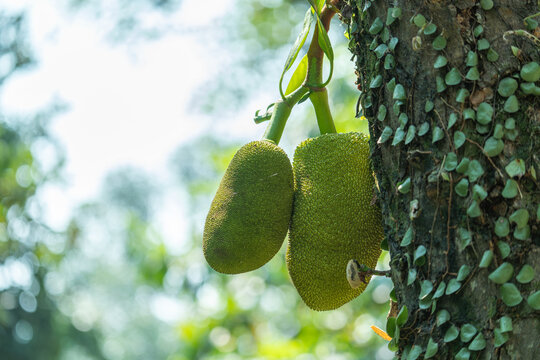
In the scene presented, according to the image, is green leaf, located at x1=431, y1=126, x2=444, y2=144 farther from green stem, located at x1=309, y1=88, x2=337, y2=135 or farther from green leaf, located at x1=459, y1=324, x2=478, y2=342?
green stem, located at x1=309, y1=88, x2=337, y2=135

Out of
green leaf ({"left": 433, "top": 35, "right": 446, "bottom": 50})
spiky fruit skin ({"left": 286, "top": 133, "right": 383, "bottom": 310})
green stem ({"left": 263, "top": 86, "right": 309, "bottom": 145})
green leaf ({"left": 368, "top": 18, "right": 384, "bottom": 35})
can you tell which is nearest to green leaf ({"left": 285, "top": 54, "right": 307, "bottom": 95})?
green stem ({"left": 263, "top": 86, "right": 309, "bottom": 145})

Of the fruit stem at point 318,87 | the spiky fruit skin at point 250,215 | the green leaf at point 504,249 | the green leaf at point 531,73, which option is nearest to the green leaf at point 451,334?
the green leaf at point 504,249

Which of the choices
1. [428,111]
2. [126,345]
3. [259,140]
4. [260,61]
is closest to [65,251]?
[260,61]

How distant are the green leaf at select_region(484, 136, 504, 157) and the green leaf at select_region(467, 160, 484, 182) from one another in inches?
0.7

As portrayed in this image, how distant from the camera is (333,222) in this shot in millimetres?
1079

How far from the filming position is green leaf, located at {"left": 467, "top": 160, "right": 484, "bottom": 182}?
781 millimetres

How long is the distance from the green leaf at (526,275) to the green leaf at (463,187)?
112 millimetres

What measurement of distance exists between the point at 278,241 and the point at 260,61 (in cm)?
635

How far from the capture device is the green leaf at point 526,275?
0.74m

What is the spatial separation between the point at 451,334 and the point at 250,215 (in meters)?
0.46

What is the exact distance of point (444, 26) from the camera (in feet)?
2.76

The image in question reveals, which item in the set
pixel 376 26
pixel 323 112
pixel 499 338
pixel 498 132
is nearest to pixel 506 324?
pixel 499 338

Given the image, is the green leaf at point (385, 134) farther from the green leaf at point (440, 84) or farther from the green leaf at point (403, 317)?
the green leaf at point (403, 317)

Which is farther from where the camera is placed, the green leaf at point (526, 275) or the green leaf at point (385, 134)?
the green leaf at point (385, 134)
